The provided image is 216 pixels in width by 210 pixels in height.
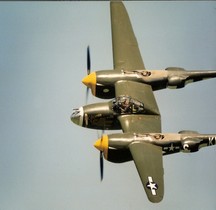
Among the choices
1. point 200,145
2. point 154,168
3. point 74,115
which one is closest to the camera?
point 154,168

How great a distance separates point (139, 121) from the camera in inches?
1147

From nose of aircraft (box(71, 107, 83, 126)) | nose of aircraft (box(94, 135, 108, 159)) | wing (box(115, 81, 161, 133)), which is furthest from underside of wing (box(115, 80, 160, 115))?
nose of aircraft (box(94, 135, 108, 159))

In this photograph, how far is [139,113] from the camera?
1169 inches

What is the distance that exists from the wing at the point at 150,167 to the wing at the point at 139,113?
6.12 ft

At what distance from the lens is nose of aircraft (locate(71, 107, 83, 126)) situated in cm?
3028

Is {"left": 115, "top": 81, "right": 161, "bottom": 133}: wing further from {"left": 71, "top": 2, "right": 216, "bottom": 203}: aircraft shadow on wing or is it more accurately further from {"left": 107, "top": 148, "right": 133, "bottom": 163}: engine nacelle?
{"left": 107, "top": 148, "right": 133, "bottom": 163}: engine nacelle

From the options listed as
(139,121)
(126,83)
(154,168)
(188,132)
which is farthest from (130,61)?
(154,168)

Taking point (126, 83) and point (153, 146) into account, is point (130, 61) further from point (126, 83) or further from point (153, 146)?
point (153, 146)

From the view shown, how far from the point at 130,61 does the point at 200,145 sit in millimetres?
8739

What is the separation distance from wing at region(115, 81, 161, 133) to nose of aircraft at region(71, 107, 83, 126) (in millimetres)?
2627

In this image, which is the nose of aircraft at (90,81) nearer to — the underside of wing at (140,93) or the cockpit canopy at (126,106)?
the underside of wing at (140,93)

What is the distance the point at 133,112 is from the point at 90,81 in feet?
12.6

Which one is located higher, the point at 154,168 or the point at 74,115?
the point at 74,115

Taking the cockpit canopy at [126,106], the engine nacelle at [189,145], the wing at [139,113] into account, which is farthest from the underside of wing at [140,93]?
the engine nacelle at [189,145]
